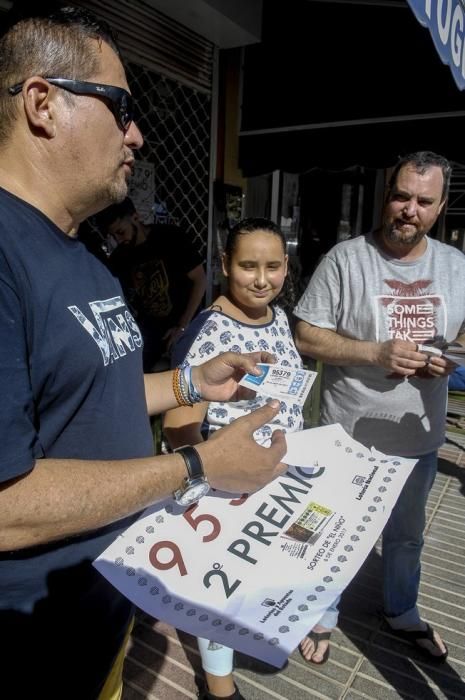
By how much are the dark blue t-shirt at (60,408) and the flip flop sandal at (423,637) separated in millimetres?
1642

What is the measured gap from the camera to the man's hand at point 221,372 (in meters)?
1.46

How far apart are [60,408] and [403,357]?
4.13 ft

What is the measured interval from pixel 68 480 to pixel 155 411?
2.03 feet

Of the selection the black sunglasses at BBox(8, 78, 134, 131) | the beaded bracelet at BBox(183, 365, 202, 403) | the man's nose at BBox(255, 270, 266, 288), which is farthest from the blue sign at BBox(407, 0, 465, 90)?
the beaded bracelet at BBox(183, 365, 202, 403)

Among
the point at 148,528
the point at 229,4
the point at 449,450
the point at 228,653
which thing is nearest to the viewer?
the point at 148,528

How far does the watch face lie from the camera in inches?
38.5

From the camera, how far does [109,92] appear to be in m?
1.02

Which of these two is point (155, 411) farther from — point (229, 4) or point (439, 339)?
point (229, 4)

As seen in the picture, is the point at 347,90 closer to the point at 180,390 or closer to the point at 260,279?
the point at 260,279

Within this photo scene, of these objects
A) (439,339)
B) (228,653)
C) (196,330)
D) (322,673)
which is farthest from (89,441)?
(322,673)

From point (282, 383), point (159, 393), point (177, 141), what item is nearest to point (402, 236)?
point (282, 383)

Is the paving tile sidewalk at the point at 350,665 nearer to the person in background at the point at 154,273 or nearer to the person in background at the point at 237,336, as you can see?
the person in background at the point at 237,336

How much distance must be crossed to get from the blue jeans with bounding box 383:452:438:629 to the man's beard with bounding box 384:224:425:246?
2.94ft

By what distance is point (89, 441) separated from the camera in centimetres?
99
